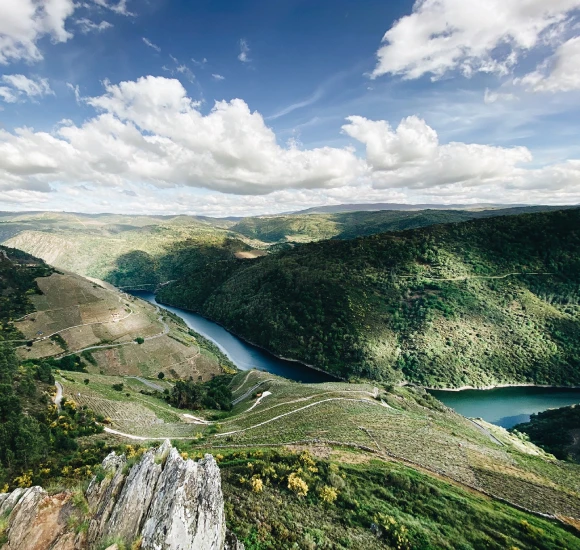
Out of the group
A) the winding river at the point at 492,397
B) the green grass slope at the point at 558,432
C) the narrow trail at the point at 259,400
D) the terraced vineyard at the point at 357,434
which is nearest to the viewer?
the terraced vineyard at the point at 357,434

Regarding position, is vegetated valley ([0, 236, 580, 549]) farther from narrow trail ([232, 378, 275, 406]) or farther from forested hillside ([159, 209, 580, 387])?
forested hillside ([159, 209, 580, 387])

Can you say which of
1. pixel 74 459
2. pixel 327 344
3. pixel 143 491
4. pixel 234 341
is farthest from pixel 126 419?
pixel 234 341

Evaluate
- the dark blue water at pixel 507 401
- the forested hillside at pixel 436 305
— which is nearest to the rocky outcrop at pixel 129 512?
the dark blue water at pixel 507 401

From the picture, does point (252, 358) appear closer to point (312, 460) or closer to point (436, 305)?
point (436, 305)

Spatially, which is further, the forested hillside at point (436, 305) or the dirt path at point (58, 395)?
the forested hillside at point (436, 305)

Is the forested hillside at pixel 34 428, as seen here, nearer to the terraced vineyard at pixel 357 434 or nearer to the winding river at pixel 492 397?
the terraced vineyard at pixel 357 434

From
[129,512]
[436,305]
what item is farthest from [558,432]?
[129,512]

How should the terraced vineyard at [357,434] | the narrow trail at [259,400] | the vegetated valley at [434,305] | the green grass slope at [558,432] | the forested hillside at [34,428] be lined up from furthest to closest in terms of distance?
the vegetated valley at [434,305] → the green grass slope at [558,432] → the narrow trail at [259,400] → the terraced vineyard at [357,434] → the forested hillside at [34,428]
